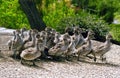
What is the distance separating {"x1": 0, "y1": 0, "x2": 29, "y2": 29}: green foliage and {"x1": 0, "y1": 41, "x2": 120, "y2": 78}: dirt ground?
724cm

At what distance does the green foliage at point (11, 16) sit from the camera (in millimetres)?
20562

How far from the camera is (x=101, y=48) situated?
13922mm

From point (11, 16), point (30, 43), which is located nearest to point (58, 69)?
point (30, 43)

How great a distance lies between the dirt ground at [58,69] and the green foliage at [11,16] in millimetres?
7243

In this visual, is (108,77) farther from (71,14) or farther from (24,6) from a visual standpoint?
(71,14)

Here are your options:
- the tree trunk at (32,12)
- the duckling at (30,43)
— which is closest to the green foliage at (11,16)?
the tree trunk at (32,12)

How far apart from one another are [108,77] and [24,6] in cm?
585

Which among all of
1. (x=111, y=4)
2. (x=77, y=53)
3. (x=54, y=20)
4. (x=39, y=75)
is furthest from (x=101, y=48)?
(x=111, y=4)

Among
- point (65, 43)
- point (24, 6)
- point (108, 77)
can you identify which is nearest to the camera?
point (108, 77)

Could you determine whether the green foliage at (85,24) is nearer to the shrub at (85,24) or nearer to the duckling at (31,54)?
the shrub at (85,24)

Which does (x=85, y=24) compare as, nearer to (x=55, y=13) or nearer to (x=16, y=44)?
(x=55, y=13)

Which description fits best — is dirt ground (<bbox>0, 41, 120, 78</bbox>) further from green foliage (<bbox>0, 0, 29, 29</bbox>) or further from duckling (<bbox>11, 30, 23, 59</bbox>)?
green foliage (<bbox>0, 0, 29, 29</bbox>)

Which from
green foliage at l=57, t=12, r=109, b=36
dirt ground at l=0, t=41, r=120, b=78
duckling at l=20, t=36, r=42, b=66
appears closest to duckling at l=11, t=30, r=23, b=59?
dirt ground at l=0, t=41, r=120, b=78

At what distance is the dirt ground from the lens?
11.1 meters
